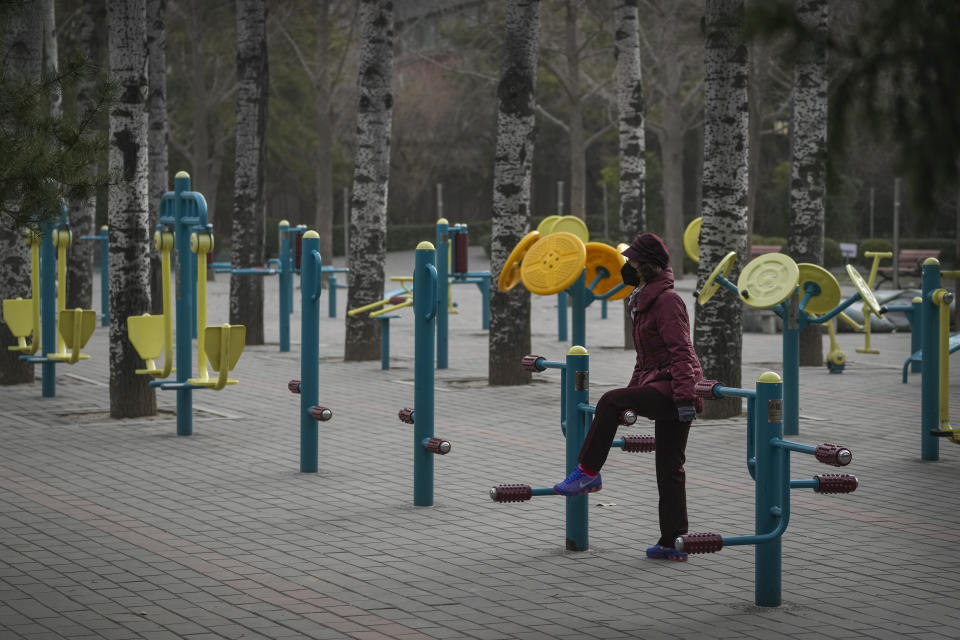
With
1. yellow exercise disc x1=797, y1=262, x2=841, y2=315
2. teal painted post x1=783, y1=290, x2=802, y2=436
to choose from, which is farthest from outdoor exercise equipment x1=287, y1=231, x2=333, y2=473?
yellow exercise disc x1=797, y1=262, x2=841, y2=315

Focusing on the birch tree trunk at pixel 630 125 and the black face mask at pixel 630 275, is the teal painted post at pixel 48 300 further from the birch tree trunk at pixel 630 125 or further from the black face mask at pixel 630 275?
the black face mask at pixel 630 275

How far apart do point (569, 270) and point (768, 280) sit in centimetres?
187

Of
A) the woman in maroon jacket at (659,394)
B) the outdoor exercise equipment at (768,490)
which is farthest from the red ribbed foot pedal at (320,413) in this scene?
the outdoor exercise equipment at (768,490)

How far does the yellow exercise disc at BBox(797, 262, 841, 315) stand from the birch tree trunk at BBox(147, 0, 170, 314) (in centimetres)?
1028

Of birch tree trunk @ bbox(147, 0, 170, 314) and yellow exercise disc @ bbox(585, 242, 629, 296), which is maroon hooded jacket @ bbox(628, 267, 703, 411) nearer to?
yellow exercise disc @ bbox(585, 242, 629, 296)

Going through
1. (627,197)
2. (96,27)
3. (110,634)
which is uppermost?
(96,27)

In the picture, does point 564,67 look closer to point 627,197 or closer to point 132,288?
point 627,197

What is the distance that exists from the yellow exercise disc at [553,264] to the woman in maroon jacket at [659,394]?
16.9 ft

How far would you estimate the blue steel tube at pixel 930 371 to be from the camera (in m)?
10.2

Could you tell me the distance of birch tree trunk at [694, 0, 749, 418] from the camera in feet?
40.6

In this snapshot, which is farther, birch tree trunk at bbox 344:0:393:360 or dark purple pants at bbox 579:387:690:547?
birch tree trunk at bbox 344:0:393:360

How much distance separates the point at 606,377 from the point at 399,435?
460 centimetres

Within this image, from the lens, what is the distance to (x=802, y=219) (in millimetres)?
16109

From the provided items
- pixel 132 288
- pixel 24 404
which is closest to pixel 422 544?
pixel 132 288
